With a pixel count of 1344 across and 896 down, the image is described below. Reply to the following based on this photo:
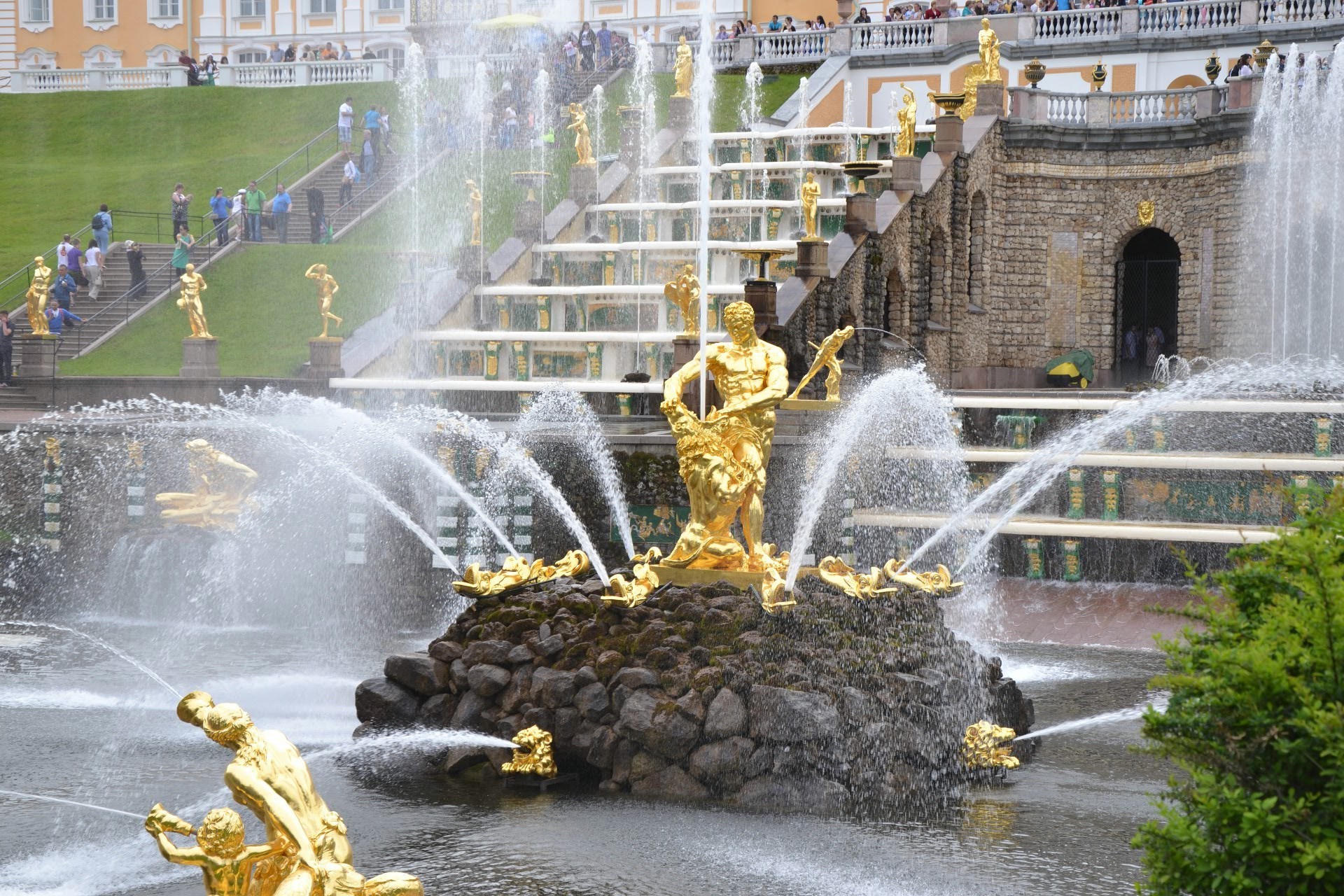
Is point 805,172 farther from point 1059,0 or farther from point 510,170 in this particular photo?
point 1059,0

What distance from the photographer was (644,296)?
82.5ft

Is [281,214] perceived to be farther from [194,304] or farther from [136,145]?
[136,145]

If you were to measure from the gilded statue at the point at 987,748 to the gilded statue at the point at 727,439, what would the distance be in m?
1.89

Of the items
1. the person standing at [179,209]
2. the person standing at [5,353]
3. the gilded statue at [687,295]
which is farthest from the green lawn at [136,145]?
the gilded statue at [687,295]

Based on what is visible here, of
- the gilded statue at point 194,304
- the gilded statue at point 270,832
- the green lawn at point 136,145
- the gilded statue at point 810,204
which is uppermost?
the green lawn at point 136,145

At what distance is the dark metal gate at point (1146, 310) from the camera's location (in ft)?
112

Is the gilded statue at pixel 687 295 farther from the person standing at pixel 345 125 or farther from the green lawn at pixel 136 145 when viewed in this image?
the person standing at pixel 345 125

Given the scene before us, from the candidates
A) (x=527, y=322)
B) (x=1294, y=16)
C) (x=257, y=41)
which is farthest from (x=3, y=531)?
(x=257, y=41)

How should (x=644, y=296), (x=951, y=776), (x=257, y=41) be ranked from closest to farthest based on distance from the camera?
(x=951, y=776)
(x=644, y=296)
(x=257, y=41)

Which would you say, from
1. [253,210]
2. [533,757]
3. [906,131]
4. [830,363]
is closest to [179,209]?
[253,210]

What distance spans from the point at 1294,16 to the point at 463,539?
23922 mm

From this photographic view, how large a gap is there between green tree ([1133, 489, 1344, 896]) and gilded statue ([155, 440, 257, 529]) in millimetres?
14267

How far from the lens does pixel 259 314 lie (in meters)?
31.5

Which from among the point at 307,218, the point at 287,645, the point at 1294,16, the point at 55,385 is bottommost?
the point at 287,645
